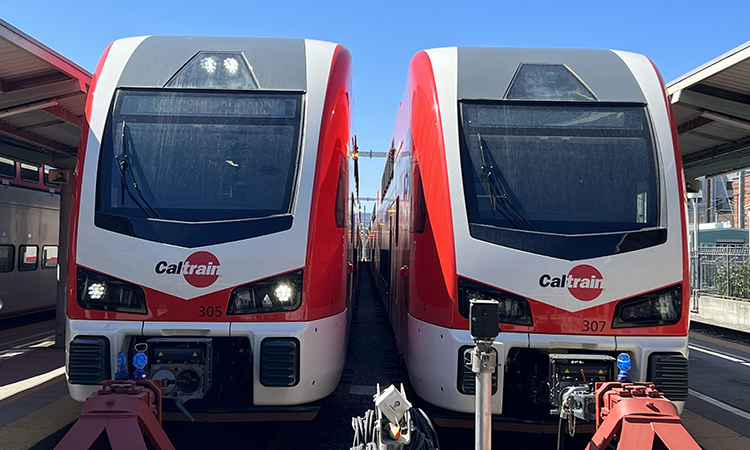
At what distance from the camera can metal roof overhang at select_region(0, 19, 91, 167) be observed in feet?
18.7

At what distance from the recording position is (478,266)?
13.2 ft

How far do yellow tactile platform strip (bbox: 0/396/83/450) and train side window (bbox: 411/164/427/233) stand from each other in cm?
322

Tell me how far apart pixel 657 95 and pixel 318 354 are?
342cm

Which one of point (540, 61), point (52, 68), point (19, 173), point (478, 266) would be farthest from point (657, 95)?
point (19, 173)

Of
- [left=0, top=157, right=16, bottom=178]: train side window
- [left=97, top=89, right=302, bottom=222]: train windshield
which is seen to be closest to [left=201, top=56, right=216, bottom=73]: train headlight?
[left=97, top=89, right=302, bottom=222]: train windshield

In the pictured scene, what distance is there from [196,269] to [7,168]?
344 inches

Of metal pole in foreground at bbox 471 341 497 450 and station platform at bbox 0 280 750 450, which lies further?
station platform at bbox 0 280 750 450

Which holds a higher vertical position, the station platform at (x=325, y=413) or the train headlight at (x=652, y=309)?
the train headlight at (x=652, y=309)

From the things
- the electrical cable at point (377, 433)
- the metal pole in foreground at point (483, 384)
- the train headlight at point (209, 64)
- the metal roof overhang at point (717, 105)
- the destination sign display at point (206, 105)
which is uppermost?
the metal roof overhang at point (717, 105)

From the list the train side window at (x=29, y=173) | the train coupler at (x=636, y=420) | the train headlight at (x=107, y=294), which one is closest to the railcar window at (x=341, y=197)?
the train headlight at (x=107, y=294)

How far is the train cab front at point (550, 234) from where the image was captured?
4.01 m

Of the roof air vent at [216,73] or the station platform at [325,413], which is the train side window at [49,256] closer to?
the station platform at [325,413]

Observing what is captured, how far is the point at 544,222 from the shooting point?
164 inches

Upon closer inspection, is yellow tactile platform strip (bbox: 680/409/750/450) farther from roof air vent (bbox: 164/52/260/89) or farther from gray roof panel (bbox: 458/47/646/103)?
roof air vent (bbox: 164/52/260/89)
